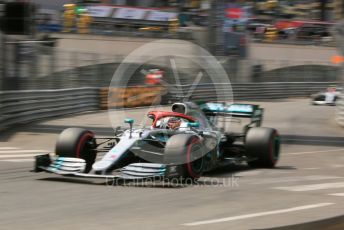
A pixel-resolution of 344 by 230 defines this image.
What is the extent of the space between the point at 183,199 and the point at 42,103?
13.9 meters

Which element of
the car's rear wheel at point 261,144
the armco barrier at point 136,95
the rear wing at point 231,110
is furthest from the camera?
the armco barrier at point 136,95

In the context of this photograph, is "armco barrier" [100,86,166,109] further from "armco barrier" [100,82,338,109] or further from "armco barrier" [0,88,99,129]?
"armco barrier" [0,88,99,129]

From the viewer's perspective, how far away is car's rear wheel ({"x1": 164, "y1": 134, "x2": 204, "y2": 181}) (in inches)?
375

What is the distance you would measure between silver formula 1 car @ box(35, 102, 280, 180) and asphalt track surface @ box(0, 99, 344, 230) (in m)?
0.23

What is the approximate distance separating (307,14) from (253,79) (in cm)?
1605

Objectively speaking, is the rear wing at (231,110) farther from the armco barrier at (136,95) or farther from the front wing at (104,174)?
the armco barrier at (136,95)

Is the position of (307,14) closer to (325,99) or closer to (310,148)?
(325,99)

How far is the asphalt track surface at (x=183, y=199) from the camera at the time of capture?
6887mm

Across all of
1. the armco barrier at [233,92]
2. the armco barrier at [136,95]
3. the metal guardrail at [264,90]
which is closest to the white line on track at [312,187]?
the armco barrier at [233,92]

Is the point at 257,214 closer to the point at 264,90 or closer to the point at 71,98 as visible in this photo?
the point at 71,98

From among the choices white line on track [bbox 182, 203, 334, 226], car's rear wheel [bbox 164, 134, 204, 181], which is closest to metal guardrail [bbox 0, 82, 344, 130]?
car's rear wheel [bbox 164, 134, 204, 181]

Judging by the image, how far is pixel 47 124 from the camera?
20672 millimetres

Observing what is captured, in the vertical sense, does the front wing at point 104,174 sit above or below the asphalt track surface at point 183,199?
above

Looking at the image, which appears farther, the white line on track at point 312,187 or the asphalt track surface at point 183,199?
the white line on track at point 312,187
